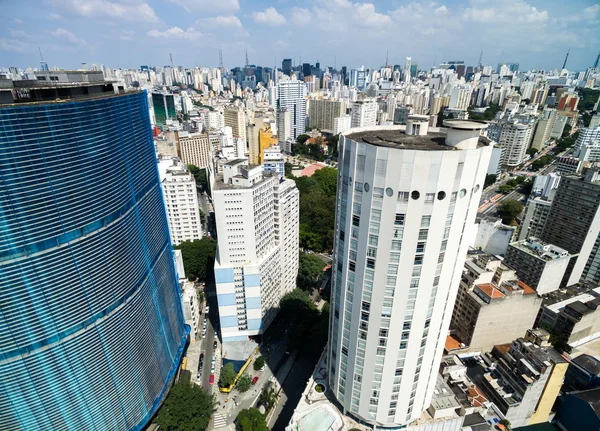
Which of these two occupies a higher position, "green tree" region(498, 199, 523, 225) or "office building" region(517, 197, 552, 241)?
"office building" region(517, 197, 552, 241)

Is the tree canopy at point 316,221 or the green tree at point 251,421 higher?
the tree canopy at point 316,221

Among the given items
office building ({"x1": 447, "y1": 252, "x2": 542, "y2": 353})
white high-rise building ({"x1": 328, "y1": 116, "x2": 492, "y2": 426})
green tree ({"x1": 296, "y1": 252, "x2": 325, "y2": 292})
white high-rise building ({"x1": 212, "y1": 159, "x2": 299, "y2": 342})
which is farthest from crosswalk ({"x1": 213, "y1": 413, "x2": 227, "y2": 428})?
office building ({"x1": 447, "y1": 252, "x2": 542, "y2": 353})

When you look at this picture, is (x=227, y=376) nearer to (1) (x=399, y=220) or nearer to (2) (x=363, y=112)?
→ (1) (x=399, y=220)

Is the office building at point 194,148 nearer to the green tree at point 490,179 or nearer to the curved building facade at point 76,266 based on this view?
the curved building facade at point 76,266

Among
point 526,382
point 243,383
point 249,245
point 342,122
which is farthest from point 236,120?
point 526,382

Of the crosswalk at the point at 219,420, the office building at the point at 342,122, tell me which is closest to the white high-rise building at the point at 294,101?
the office building at the point at 342,122

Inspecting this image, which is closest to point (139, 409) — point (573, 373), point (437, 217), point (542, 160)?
point (437, 217)

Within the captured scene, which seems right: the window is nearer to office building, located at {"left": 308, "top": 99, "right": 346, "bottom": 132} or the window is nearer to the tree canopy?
the tree canopy
